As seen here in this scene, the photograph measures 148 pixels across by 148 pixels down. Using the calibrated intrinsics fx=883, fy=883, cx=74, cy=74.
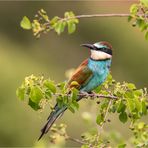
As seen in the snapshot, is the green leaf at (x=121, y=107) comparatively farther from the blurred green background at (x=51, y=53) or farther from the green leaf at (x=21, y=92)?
the blurred green background at (x=51, y=53)

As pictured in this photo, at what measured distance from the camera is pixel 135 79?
16.8m

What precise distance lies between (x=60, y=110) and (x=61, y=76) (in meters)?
10.1

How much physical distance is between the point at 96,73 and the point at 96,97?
2.47ft

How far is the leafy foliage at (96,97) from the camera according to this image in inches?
185

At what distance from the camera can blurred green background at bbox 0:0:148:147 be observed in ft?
46.1

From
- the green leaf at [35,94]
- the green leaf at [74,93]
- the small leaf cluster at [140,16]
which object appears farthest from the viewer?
the small leaf cluster at [140,16]

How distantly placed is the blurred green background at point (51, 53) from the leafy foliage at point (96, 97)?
26.6 ft

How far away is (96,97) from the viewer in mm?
5195

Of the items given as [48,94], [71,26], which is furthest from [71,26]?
[48,94]

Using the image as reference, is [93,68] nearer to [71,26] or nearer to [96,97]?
[71,26]

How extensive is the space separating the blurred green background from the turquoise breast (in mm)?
7219

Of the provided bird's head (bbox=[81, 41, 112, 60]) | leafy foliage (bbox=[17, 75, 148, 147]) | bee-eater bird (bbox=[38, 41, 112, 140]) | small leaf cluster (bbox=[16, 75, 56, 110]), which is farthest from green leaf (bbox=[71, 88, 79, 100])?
bird's head (bbox=[81, 41, 112, 60])

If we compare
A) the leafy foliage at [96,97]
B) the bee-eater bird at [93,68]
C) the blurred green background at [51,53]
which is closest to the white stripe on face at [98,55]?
the bee-eater bird at [93,68]

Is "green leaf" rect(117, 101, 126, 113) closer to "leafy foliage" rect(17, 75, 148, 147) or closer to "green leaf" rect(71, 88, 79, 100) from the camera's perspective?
"leafy foliage" rect(17, 75, 148, 147)
